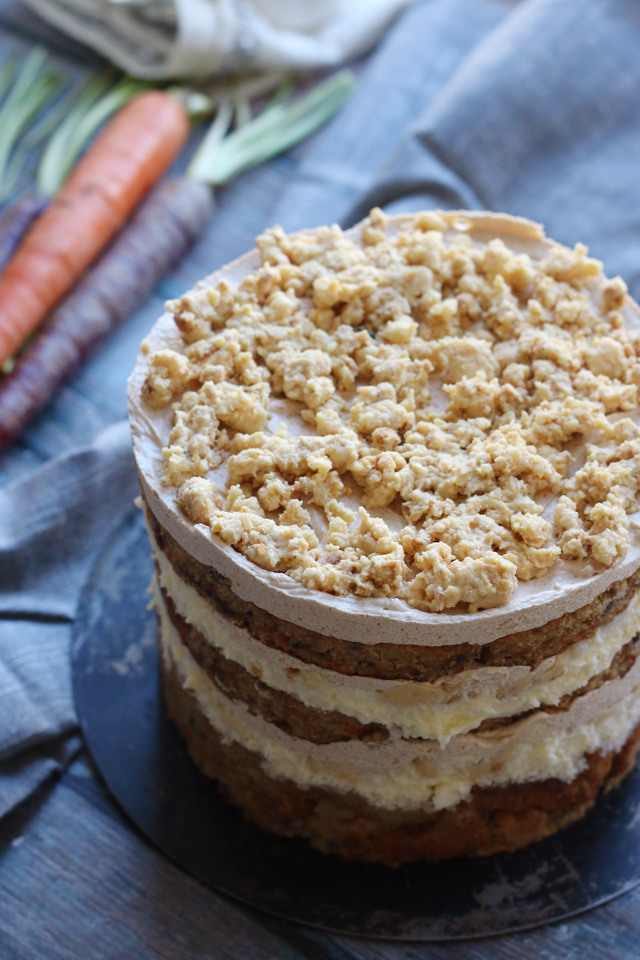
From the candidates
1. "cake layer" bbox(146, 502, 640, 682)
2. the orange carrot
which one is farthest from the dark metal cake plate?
the orange carrot

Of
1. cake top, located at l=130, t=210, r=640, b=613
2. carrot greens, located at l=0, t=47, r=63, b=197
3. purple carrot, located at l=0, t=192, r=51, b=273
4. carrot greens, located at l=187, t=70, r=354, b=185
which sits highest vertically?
cake top, located at l=130, t=210, r=640, b=613

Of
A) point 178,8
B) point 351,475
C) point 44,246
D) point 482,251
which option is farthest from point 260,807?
point 178,8

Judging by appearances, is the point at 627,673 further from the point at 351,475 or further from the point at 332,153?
the point at 332,153

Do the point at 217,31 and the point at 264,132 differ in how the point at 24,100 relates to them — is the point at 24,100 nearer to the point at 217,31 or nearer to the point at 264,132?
the point at 217,31

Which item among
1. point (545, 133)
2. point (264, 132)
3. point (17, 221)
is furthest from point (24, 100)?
point (545, 133)

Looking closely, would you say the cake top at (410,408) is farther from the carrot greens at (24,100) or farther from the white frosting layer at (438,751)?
the carrot greens at (24,100)

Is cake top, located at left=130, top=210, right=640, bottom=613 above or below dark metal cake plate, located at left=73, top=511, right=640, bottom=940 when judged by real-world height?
above

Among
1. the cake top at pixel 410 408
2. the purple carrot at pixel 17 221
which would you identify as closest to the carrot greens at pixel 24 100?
the purple carrot at pixel 17 221

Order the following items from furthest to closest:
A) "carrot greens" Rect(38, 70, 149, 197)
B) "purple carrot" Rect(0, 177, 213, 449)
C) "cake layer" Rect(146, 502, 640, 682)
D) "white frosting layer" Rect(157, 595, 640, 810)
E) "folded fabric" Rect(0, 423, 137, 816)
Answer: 1. "carrot greens" Rect(38, 70, 149, 197)
2. "purple carrot" Rect(0, 177, 213, 449)
3. "folded fabric" Rect(0, 423, 137, 816)
4. "white frosting layer" Rect(157, 595, 640, 810)
5. "cake layer" Rect(146, 502, 640, 682)

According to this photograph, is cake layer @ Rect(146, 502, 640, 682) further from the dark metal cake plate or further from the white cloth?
the white cloth
